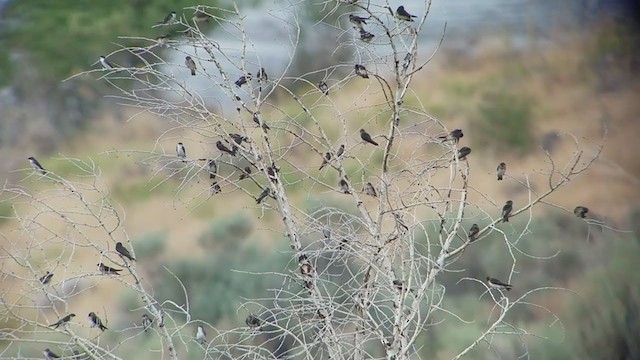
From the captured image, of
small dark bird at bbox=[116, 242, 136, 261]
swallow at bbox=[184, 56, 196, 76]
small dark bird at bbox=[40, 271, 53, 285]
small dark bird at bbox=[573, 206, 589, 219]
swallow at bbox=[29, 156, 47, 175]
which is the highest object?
swallow at bbox=[184, 56, 196, 76]

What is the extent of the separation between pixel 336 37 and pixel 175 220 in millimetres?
1500

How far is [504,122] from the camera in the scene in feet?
21.6

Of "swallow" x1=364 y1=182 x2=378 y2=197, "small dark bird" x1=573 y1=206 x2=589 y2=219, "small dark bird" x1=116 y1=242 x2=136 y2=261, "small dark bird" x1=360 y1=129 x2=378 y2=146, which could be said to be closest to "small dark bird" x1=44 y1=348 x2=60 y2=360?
"small dark bird" x1=116 y1=242 x2=136 y2=261

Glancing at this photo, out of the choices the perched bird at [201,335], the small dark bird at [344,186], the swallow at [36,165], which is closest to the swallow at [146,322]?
the perched bird at [201,335]

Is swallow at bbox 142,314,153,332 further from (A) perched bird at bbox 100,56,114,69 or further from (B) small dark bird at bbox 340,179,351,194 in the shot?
(A) perched bird at bbox 100,56,114,69

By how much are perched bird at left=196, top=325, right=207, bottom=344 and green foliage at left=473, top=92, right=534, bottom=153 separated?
209 centimetres

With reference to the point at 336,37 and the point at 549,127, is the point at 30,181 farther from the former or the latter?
Result: the point at 549,127

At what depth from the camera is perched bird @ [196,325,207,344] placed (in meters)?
5.99

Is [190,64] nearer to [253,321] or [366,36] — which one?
[366,36]

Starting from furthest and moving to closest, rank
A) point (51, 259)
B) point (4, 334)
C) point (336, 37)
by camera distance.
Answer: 1. point (336, 37)
2. point (51, 259)
3. point (4, 334)

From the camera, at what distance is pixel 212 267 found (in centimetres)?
619

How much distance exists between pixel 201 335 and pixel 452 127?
2.05m

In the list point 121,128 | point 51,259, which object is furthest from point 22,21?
point 51,259

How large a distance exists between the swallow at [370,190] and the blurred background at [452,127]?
27.3 inches
